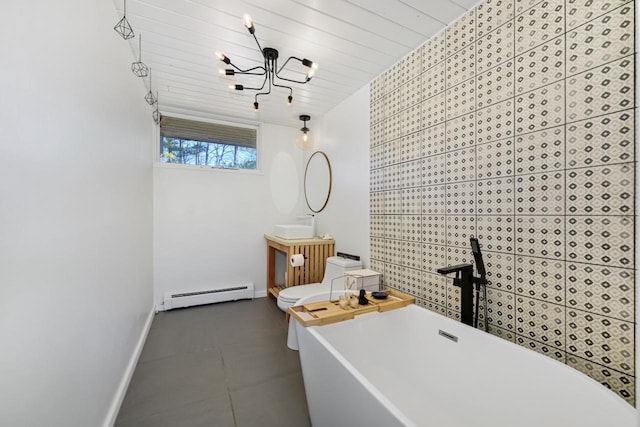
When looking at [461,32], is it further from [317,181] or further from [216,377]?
[216,377]

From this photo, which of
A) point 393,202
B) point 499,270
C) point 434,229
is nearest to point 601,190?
point 499,270

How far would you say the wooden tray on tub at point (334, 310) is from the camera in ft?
4.96

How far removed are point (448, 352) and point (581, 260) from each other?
31.1 inches

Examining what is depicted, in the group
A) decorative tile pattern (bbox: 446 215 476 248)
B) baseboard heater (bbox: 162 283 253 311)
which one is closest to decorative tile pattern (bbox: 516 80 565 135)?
decorative tile pattern (bbox: 446 215 476 248)

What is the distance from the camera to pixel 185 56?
2078mm

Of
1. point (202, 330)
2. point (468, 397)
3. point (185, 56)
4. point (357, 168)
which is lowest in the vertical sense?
point (202, 330)

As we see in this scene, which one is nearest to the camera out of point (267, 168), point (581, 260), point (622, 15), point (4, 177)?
point (4, 177)

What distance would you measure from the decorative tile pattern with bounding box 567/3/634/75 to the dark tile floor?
7.45 ft

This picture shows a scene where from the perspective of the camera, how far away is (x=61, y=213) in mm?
962

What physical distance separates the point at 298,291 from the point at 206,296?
137cm

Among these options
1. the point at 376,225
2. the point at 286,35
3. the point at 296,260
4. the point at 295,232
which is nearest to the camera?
the point at 286,35

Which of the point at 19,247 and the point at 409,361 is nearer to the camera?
the point at 19,247

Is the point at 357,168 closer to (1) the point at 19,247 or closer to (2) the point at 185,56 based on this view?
(2) the point at 185,56

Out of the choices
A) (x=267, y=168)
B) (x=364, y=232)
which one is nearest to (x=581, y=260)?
(x=364, y=232)
